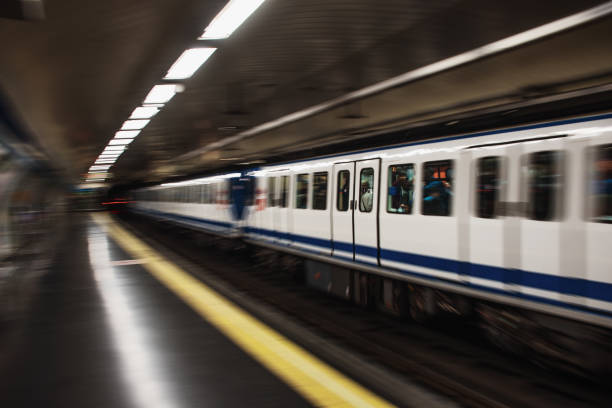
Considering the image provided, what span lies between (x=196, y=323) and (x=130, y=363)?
52.8 inches

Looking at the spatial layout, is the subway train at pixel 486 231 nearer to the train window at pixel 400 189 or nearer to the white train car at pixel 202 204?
the train window at pixel 400 189

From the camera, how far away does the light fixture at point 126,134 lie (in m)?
15.2

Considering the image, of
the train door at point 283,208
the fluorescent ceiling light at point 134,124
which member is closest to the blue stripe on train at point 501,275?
the train door at point 283,208

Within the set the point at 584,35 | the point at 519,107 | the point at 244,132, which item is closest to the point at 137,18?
the point at 519,107

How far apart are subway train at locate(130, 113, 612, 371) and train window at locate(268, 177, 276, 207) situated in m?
1.88

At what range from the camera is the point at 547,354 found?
4.81m

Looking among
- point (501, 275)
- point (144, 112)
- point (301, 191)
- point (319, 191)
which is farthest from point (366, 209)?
point (144, 112)

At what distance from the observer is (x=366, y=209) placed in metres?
7.65

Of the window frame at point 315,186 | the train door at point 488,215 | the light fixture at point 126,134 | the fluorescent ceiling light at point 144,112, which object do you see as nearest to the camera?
the train door at point 488,215

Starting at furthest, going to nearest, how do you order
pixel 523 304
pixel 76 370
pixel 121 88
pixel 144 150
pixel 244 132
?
pixel 144 150, pixel 244 132, pixel 121 88, pixel 523 304, pixel 76 370

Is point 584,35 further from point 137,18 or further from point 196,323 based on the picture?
point 196,323

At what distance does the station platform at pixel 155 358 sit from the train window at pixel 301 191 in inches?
111

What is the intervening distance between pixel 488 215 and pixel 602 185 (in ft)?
4.20

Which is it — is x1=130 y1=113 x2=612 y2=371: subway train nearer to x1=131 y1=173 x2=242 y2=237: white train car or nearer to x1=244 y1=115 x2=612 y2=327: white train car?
x1=244 y1=115 x2=612 y2=327: white train car
